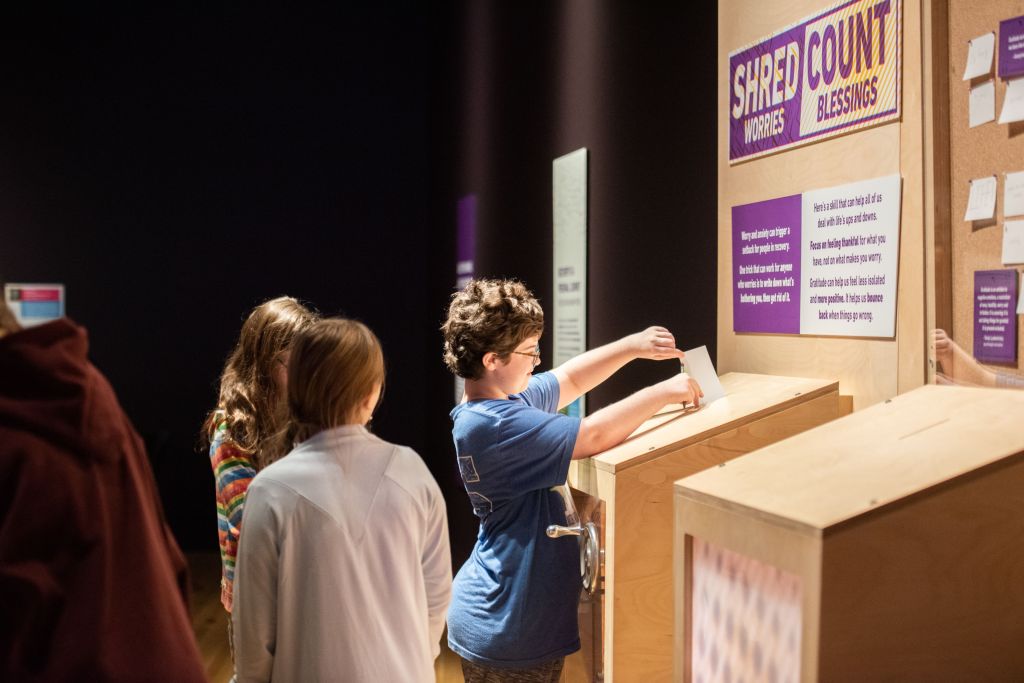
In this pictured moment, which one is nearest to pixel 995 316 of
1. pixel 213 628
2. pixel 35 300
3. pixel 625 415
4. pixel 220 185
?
pixel 625 415

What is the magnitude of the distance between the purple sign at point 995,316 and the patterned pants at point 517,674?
115cm

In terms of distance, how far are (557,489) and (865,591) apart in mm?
1006

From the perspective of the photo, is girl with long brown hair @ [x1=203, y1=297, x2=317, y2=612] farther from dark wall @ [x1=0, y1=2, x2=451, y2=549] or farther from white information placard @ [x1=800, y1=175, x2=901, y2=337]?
dark wall @ [x1=0, y1=2, x2=451, y2=549]

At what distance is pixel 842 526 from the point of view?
1349mm

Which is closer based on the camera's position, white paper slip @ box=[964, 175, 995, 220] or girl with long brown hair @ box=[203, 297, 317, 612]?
white paper slip @ box=[964, 175, 995, 220]

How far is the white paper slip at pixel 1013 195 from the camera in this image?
1771 mm

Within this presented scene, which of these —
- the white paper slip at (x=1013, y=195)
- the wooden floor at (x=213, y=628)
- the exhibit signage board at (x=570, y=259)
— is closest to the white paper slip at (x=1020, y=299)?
the white paper slip at (x=1013, y=195)

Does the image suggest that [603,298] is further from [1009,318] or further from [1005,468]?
[1005,468]

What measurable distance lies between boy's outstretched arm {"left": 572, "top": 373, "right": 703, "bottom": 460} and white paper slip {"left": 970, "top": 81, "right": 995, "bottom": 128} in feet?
2.74

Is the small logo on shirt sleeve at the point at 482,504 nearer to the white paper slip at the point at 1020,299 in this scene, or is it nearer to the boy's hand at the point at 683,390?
the boy's hand at the point at 683,390

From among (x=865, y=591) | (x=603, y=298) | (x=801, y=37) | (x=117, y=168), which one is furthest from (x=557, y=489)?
(x=117, y=168)

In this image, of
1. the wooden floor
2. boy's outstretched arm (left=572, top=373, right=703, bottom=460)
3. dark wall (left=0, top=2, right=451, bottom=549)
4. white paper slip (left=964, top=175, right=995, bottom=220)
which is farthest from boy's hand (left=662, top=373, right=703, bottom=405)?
dark wall (left=0, top=2, right=451, bottom=549)

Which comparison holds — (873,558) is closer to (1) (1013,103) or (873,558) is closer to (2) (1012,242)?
(2) (1012,242)

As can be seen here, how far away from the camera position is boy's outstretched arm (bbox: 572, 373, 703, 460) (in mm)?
2199
